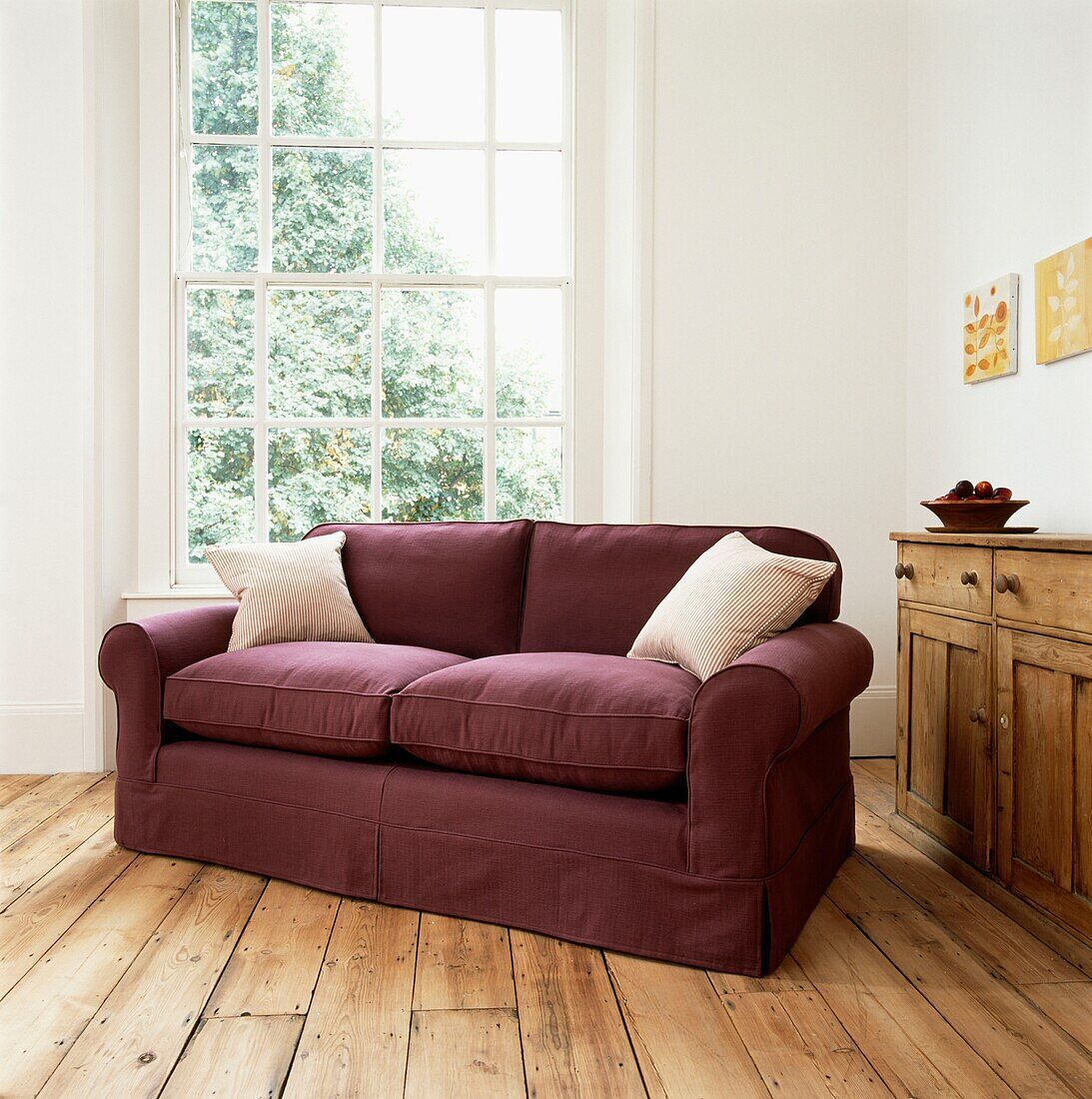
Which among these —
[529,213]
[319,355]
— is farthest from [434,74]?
[319,355]

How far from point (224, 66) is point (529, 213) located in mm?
1351

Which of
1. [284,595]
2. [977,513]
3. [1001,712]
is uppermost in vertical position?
[977,513]

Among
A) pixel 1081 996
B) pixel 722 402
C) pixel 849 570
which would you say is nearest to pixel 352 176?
pixel 722 402

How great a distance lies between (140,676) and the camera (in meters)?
2.55

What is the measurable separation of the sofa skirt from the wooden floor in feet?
0.18

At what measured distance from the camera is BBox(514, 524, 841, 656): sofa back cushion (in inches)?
105

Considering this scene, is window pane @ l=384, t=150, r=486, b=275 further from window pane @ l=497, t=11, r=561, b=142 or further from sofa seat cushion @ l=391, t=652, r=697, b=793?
sofa seat cushion @ l=391, t=652, r=697, b=793

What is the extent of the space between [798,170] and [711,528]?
175 centimetres

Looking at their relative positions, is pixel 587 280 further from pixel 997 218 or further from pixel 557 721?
pixel 557 721

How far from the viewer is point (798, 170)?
12.1 ft

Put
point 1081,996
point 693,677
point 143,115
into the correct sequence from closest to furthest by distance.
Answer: point 1081,996 → point 693,677 → point 143,115

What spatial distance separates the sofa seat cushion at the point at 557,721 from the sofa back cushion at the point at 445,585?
506 millimetres

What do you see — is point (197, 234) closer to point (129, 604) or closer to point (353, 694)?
point (129, 604)

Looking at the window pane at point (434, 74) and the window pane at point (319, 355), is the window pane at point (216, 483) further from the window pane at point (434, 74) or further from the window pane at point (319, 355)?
the window pane at point (434, 74)
